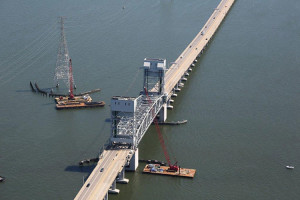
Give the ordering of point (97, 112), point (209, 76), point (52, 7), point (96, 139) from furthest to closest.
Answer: point (52, 7)
point (209, 76)
point (97, 112)
point (96, 139)

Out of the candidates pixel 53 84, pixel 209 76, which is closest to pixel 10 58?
pixel 53 84

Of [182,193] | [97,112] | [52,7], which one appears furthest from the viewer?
[52,7]

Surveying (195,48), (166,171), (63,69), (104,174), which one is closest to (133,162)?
(166,171)

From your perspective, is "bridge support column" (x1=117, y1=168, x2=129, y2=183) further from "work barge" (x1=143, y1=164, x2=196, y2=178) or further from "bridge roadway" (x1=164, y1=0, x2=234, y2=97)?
"bridge roadway" (x1=164, y1=0, x2=234, y2=97)

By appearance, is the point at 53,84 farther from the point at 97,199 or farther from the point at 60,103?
the point at 97,199

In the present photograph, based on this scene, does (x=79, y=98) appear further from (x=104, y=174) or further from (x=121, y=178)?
(x=104, y=174)

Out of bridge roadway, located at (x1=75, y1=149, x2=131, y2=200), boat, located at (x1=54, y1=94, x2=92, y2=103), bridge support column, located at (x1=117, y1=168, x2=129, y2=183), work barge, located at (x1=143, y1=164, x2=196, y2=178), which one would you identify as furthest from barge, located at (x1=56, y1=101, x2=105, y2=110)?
bridge support column, located at (x1=117, y1=168, x2=129, y2=183)

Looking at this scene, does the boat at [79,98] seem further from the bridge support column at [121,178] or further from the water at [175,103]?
the bridge support column at [121,178]
